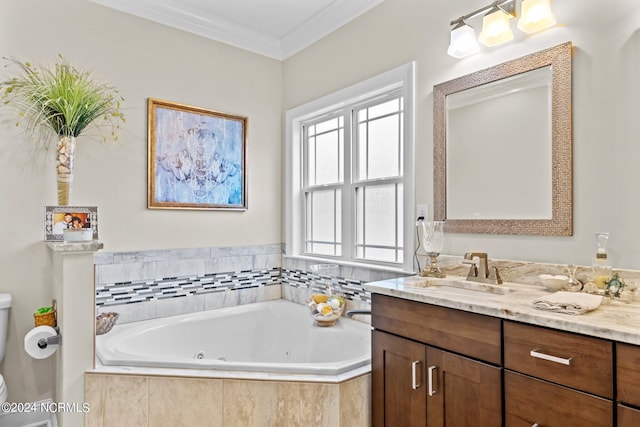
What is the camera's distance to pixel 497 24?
5.66 feet

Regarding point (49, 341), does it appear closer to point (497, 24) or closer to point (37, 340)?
point (37, 340)

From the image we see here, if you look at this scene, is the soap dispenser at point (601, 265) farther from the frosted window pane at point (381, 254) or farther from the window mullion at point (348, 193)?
the window mullion at point (348, 193)

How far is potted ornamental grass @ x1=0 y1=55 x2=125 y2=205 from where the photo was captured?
2.21 m

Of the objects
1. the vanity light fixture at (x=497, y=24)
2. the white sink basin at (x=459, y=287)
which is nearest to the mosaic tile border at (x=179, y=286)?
the white sink basin at (x=459, y=287)

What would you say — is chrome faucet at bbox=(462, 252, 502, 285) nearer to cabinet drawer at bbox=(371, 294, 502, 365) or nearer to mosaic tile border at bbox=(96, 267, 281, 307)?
cabinet drawer at bbox=(371, 294, 502, 365)

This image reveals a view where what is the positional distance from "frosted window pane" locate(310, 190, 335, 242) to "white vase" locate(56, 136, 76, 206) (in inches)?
67.2

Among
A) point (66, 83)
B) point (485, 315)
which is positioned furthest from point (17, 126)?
point (485, 315)

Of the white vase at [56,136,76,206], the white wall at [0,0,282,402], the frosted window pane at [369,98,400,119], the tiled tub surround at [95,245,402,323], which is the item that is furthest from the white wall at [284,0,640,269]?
the white vase at [56,136,76,206]

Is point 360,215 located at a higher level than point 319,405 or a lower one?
higher

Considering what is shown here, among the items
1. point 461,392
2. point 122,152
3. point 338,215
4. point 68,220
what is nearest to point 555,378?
point 461,392

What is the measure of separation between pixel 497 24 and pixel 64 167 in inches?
95.2

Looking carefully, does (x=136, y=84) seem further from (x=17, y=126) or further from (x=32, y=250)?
(x=32, y=250)

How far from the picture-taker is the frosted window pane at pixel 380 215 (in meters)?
2.52

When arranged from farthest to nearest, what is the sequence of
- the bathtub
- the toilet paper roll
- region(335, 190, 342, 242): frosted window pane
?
region(335, 190, 342, 242): frosted window pane, the bathtub, the toilet paper roll
